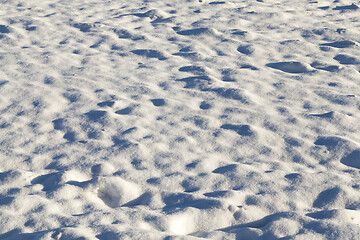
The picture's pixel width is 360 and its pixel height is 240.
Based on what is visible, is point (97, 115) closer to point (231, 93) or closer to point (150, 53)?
point (231, 93)

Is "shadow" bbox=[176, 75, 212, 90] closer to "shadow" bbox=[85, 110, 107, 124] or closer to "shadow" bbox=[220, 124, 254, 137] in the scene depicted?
"shadow" bbox=[220, 124, 254, 137]

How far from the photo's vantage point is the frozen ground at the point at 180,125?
2260mm

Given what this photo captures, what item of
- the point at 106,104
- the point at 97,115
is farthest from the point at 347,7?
the point at 97,115

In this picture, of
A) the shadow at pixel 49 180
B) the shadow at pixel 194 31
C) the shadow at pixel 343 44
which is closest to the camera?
the shadow at pixel 49 180

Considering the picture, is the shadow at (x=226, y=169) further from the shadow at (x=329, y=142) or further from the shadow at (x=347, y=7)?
the shadow at (x=347, y=7)

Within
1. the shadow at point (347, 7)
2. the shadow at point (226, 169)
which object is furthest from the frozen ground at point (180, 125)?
the shadow at point (347, 7)

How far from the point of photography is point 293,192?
244cm

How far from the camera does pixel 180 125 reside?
3.12 meters

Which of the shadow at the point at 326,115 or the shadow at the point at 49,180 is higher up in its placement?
the shadow at the point at 326,115

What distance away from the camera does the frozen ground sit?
2.26 meters

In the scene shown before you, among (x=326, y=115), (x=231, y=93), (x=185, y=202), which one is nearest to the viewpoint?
(x=185, y=202)

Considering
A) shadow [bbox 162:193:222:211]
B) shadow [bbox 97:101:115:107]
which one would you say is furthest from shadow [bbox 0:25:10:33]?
shadow [bbox 162:193:222:211]

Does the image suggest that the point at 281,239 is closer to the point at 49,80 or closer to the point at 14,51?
the point at 49,80

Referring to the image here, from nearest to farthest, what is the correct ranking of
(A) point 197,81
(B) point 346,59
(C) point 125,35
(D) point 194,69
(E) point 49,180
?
(E) point 49,180 < (A) point 197,81 < (D) point 194,69 < (B) point 346,59 < (C) point 125,35
